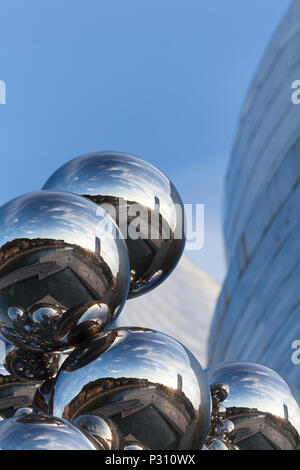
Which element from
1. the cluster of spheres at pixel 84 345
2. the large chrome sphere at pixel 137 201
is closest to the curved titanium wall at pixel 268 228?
the large chrome sphere at pixel 137 201

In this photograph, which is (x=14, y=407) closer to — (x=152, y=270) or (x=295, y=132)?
(x=152, y=270)

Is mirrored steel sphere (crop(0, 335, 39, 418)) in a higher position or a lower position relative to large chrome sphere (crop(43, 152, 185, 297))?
lower

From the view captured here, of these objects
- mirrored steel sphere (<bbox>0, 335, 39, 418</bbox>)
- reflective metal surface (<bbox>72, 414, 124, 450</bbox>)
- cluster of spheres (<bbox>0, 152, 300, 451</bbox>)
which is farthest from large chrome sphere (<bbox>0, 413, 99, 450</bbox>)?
mirrored steel sphere (<bbox>0, 335, 39, 418</bbox>)

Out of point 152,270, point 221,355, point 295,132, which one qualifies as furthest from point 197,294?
point 152,270

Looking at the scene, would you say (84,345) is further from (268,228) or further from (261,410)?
(268,228)

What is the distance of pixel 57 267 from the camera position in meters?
1.86

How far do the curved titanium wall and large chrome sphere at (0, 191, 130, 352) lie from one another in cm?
311

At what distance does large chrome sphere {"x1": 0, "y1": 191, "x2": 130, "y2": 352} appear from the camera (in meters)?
1.86

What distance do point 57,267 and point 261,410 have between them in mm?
807

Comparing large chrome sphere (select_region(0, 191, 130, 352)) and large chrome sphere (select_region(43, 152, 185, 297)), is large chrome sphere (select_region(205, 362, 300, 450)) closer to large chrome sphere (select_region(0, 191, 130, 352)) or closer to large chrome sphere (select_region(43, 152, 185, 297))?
large chrome sphere (select_region(43, 152, 185, 297))

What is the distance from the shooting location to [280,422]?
7.55ft

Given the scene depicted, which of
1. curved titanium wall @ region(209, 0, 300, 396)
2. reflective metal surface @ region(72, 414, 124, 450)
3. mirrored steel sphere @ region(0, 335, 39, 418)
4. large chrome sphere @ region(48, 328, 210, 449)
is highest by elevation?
large chrome sphere @ region(48, 328, 210, 449)
